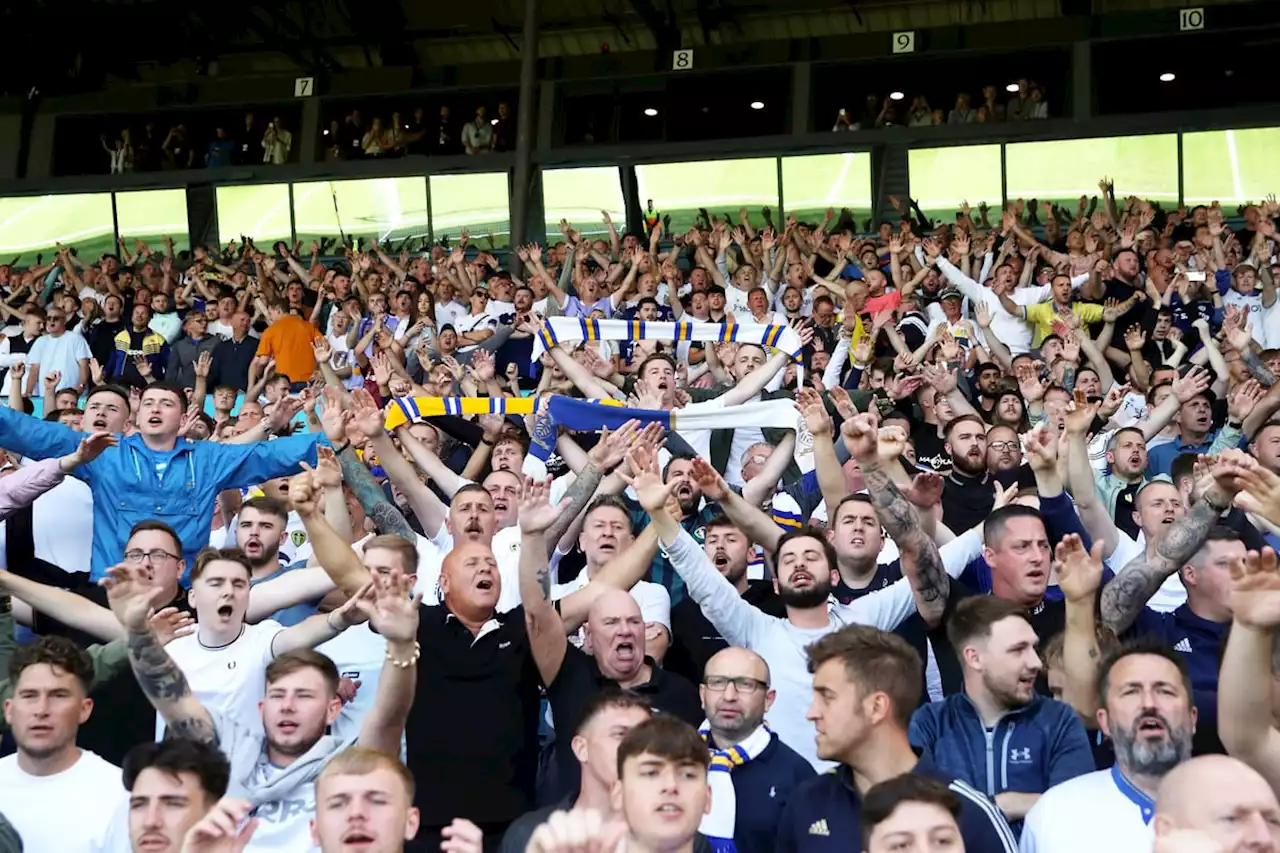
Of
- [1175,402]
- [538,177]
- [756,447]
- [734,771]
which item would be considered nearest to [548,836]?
[734,771]

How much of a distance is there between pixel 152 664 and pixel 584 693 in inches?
55.8

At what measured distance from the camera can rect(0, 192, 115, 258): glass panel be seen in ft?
71.2

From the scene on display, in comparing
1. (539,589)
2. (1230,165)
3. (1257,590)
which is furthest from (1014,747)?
(1230,165)

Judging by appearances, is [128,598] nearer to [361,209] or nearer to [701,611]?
[701,611]

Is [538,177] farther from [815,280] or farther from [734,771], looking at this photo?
[734,771]

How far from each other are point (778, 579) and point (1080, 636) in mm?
1202

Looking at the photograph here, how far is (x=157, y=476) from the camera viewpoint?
699cm

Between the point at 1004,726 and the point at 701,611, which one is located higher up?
the point at 701,611

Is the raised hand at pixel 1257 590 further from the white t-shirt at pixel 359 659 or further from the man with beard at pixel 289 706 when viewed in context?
the white t-shirt at pixel 359 659

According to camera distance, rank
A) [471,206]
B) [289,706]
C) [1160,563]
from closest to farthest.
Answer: [289,706]
[1160,563]
[471,206]

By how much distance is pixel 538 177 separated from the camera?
65.4 ft

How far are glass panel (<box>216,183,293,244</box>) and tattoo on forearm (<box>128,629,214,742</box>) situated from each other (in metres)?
16.7

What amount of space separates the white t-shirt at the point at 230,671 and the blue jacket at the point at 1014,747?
7.32ft

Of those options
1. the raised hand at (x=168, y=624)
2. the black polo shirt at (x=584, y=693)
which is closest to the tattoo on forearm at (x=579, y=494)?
the black polo shirt at (x=584, y=693)
